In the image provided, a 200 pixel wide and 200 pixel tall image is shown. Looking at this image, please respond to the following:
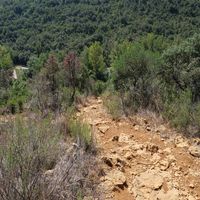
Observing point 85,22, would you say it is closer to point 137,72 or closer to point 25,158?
point 137,72

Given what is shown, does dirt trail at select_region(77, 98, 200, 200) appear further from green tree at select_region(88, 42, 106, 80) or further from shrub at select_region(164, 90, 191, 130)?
green tree at select_region(88, 42, 106, 80)

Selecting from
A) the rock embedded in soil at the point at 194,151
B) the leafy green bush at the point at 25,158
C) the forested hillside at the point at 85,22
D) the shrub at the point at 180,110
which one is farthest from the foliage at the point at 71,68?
the forested hillside at the point at 85,22

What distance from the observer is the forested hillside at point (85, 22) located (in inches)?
2126

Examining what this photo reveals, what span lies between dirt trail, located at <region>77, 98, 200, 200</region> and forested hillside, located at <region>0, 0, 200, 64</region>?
40.5 metres

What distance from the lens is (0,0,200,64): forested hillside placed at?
54000mm

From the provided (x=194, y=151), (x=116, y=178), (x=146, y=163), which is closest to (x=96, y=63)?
(x=194, y=151)

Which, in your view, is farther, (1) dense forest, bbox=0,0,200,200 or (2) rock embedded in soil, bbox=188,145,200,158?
(2) rock embedded in soil, bbox=188,145,200,158

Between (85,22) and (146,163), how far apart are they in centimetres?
5853

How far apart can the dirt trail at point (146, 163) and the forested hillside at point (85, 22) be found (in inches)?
1594

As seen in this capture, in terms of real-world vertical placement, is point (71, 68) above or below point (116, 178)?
below

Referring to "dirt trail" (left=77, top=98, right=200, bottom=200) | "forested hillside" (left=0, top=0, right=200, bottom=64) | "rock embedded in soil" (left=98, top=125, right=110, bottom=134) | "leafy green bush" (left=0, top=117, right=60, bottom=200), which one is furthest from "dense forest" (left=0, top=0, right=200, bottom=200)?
"forested hillside" (left=0, top=0, right=200, bottom=64)

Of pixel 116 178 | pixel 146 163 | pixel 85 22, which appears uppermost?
pixel 116 178

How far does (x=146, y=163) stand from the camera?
5680 millimetres

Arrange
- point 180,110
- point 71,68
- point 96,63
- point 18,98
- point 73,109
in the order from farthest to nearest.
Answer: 1. point 96,63
2. point 71,68
3. point 18,98
4. point 73,109
5. point 180,110
